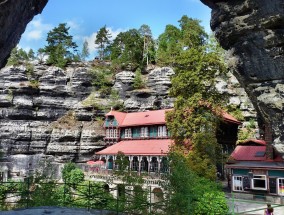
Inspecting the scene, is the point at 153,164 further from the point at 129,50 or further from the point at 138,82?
the point at 129,50

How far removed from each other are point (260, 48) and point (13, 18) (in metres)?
9.91

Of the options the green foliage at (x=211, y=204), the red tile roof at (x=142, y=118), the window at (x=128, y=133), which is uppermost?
the red tile roof at (x=142, y=118)

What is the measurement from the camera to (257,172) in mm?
26312

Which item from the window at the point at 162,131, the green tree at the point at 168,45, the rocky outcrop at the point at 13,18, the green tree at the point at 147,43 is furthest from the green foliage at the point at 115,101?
the rocky outcrop at the point at 13,18

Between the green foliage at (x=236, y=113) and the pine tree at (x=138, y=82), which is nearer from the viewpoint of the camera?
the green foliage at (x=236, y=113)

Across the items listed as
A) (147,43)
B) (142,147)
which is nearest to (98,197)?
(142,147)

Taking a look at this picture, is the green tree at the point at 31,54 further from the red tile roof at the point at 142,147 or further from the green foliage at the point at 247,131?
the green foliage at the point at 247,131

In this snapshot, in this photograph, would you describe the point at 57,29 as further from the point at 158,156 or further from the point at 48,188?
the point at 48,188

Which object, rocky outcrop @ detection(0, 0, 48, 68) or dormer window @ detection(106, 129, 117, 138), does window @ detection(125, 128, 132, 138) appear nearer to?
dormer window @ detection(106, 129, 117, 138)

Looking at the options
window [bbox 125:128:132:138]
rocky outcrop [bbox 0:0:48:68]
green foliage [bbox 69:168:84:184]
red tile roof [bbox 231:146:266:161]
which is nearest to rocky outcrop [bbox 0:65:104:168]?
window [bbox 125:128:132:138]

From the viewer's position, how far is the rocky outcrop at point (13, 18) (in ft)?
31.5

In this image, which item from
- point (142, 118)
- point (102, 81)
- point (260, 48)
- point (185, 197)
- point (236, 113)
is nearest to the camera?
point (260, 48)

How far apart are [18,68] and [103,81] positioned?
15.5m

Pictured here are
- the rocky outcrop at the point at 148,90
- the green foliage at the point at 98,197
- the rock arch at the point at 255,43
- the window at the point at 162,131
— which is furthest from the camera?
the rocky outcrop at the point at 148,90
